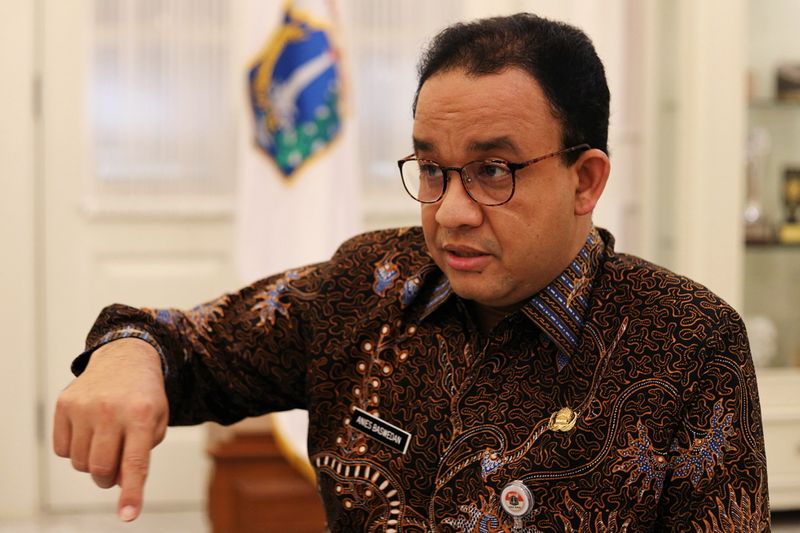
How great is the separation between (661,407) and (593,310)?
0.50 ft

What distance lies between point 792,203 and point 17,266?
2.74 meters

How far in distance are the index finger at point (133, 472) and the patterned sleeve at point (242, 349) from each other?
297 millimetres

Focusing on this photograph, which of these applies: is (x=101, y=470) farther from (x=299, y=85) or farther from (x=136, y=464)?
(x=299, y=85)

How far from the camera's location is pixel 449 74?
1.24m

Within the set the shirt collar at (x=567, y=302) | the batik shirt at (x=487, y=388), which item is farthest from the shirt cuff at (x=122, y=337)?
the shirt collar at (x=567, y=302)

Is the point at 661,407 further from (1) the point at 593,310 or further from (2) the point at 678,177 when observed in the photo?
(2) the point at 678,177

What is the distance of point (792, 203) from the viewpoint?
3.83 metres

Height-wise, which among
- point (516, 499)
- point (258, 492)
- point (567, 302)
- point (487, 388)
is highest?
point (567, 302)

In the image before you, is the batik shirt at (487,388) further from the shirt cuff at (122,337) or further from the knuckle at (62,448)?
the knuckle at (62,448)

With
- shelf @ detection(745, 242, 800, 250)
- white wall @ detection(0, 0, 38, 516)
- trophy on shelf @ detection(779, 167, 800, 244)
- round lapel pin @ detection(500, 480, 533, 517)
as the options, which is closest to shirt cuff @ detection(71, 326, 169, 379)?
round lapel pin @ detection(500, 480, 533, 517)

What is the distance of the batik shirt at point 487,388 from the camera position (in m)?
1.18

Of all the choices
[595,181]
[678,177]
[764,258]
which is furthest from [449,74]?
[764,258]

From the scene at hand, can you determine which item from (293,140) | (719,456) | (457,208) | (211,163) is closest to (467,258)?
(457,208)

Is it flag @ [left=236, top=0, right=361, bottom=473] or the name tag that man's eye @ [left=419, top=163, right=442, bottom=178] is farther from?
flag @ [left=236, top=0, right=361, bottom=473]
